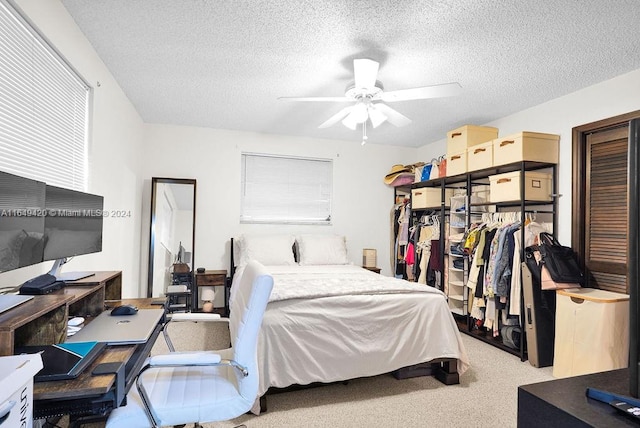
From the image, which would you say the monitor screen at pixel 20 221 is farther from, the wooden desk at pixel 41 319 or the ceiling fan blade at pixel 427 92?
the ceiling fan blade at pixel 427 92

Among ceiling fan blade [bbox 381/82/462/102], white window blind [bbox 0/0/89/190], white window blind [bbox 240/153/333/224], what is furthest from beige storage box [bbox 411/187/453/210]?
white window blind [bbox 0/0/89/190]

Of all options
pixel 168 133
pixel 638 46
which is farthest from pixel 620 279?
pixel 168 133

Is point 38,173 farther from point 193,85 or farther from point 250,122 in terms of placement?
point 250,122

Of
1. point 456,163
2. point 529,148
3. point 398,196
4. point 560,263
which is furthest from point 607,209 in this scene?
point 398,196

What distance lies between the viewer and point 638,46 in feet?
7.59

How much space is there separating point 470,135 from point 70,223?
3.76 metres

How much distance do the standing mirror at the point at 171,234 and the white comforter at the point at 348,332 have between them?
6.79 feet

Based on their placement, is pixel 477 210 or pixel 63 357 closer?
pixel 63 357

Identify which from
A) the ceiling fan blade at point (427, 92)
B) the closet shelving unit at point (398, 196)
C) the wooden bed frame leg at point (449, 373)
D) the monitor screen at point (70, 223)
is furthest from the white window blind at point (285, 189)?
the wooden bed frame leg at point (449, 373)

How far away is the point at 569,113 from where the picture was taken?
3.15 metres

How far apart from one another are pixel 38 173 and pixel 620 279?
4.18 m

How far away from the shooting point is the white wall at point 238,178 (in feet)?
14.3

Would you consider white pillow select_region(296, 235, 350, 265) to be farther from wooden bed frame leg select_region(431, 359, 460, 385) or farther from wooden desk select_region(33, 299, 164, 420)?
wooden desk select_region(33, 299, 164, 420)

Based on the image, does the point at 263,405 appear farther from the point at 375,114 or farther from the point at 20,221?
the point at 375,114
